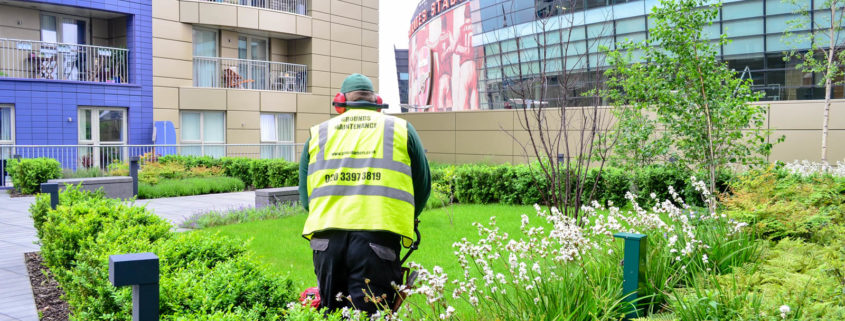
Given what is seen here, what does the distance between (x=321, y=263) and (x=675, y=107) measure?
7453 mm

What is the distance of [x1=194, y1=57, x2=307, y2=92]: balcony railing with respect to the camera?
26188mm

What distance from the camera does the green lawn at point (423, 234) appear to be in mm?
7235

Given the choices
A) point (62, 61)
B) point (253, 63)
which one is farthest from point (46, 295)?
point (253, 63)

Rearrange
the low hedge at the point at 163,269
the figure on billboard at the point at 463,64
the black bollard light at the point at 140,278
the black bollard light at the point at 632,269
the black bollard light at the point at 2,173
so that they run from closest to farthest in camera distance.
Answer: the black bollard light at the point at 140,278, the low hedge at the point at 163,269, the black bollard light at the point at 632,269, the black bollard light at the point at 2,173, the figure on billboard at the point at 463,64

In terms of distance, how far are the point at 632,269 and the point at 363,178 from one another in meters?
1.85

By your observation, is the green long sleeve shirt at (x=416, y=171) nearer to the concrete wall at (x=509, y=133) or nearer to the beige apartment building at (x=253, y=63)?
the concrete wall at (x=509, y=133)

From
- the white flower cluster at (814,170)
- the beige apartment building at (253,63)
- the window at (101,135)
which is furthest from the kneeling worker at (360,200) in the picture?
the beige apartment building at (253,63)

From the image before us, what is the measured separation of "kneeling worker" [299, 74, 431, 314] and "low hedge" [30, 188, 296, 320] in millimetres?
353

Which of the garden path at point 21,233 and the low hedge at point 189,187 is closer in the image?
the garden path at point 21,233

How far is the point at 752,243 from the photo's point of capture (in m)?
5.56

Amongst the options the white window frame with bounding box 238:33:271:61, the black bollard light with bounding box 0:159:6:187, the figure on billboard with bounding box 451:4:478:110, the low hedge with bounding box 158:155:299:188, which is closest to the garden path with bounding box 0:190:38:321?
the black bollard light with bounding box 0:159:6:187

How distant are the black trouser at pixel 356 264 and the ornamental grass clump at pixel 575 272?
0.68 ft

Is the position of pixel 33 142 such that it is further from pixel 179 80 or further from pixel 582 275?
pixel 582 275

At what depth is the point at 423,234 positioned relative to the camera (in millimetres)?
9312
